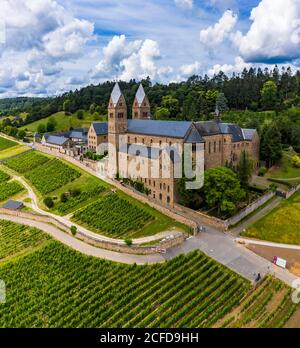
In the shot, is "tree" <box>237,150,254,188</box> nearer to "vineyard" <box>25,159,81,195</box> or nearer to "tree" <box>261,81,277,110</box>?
"vineyard" <box>25,159,81,195</box>

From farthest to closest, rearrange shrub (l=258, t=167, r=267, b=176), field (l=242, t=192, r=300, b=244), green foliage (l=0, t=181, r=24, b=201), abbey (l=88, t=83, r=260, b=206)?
shrub (l=258, t=167, r=267, b=176)
green foliage (l=0, t=181, r=24, b=201)
abbey (l=88, t=83, r=260, b=206)
field (l=242, t=192, r=300, b=244)

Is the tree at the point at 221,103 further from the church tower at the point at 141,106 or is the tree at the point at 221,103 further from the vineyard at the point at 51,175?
the vineyard at the point at 51,175

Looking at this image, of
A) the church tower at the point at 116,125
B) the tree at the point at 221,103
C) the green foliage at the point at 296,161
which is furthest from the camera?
the tree at the point at 221,103

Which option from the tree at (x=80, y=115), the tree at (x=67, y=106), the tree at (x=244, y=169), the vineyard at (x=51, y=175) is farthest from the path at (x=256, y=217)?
the tree at (x=67, y=106)

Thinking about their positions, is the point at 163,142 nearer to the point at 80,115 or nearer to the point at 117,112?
the point at 117,112

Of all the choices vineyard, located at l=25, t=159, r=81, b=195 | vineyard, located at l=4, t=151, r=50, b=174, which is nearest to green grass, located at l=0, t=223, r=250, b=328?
vineyard, located at l=25, t=159, r=81, b=195

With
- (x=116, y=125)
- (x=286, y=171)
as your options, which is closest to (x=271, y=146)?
(x=286, y=171)

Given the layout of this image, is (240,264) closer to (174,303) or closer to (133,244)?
(174,303)
